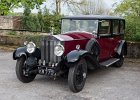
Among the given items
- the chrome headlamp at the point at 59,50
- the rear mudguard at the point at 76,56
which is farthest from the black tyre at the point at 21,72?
the rear mudguard at the point at 76,56

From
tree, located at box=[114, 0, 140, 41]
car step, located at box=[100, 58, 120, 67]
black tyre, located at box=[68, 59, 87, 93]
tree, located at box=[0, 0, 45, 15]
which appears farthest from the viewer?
tree, located at box=[0, 0, 45, 15]

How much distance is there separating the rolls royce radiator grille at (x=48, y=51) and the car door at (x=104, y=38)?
158 centimetres

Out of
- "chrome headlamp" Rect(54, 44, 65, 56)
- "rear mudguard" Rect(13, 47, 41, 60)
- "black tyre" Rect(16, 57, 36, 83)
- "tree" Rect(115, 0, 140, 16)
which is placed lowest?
"black tyre" Rect(16, 57, 36, 83)

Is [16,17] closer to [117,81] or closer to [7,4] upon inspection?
[7,4]

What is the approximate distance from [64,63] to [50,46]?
0.61 metres

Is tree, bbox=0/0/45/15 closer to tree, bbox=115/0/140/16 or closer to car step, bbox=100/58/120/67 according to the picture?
tree, bbox=115/0/140/16

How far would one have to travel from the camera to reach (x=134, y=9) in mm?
12148

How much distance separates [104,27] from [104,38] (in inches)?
13.5

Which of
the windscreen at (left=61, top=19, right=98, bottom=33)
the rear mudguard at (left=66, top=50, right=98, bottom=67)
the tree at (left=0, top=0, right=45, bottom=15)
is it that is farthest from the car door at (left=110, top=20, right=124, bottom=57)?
the tree at (left=0, top=0, right=45, bottom=15)

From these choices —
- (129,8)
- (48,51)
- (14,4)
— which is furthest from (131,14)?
(14,4)

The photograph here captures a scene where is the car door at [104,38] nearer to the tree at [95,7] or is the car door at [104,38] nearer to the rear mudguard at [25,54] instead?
the rear mudguard at [25,54]

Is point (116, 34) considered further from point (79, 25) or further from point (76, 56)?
point (76, 56)

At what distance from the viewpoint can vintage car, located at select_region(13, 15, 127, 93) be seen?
6.62m

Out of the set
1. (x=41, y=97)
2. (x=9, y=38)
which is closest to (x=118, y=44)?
(x=41, y=97)
